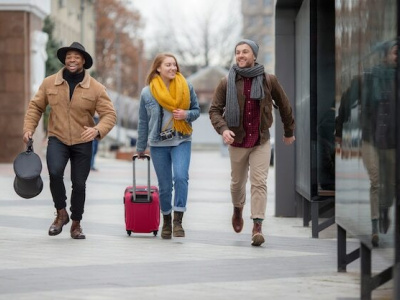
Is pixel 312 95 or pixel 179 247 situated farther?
pixel 312 95

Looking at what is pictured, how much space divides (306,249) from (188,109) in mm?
1921

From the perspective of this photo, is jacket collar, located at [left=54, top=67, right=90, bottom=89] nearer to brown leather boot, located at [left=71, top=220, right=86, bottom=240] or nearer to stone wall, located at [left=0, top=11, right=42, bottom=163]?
brown leather boot, located at [left=71, top=220, right=86, bottom=240]

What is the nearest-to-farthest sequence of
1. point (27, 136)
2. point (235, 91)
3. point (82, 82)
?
1. point (235, 91)
2. point (27, 136)
3. point (82, 82)

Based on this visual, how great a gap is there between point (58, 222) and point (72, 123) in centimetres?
95

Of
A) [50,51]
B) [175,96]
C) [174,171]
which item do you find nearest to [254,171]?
[174,171]

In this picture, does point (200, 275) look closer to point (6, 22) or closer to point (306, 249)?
point (306, 249)

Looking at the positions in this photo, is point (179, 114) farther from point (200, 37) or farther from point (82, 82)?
point (200, 37)

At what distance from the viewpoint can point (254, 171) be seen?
11.0 metres

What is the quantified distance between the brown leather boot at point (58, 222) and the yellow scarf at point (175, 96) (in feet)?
4.35

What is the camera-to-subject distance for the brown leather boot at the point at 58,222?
11602 mm

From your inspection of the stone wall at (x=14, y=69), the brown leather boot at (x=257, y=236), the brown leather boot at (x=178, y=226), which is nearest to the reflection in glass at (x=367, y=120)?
the brown leather boot at (x=257, y=236)

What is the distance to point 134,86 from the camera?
10144 cm

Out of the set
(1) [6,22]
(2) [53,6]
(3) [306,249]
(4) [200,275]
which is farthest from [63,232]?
(2) [53,6]

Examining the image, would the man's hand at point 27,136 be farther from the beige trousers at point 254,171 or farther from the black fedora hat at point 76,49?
the beige trousers at point 254,171
